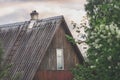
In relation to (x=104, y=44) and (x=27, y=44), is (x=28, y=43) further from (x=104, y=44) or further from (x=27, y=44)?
(x=104, y=44)

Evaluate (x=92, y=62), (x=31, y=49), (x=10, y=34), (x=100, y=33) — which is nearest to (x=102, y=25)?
(x=100, y=33)

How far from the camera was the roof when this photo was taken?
1533 inches

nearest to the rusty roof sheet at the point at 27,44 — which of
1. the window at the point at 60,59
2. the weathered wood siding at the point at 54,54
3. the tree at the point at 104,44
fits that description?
the weathered wood siding at the point at 54,54

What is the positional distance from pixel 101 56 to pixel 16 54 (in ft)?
66.3

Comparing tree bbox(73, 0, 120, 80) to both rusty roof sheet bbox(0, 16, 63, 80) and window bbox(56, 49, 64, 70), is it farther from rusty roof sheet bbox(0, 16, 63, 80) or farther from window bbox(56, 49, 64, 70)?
window bbox(56, 49, 64, 70)

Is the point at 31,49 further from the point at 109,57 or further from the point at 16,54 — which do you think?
the point at 109,57

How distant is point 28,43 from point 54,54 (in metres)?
2.26

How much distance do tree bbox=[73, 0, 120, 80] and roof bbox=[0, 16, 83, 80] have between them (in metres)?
14.9

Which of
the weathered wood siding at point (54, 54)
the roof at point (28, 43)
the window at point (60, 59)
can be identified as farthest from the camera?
the window at point (60, 59)

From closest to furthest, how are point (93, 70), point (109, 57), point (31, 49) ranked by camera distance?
point (109, 57)
point (93, 70)
point (31, 49)

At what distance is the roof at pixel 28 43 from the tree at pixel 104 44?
48.9ft

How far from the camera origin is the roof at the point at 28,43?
3894 cm

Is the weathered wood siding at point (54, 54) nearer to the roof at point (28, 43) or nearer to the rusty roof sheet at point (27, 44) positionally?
the roof at point (28, 43)

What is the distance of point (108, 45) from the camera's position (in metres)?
21.7
